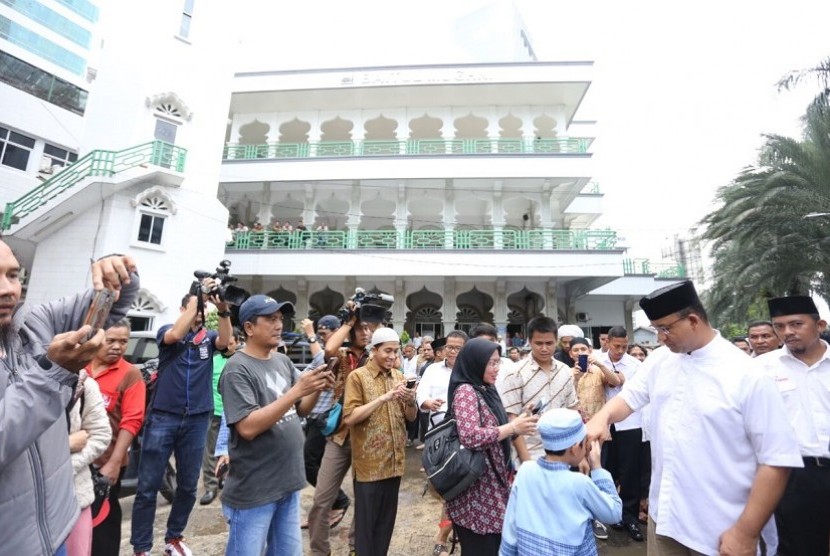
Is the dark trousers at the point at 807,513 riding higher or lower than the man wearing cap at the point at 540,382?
lower

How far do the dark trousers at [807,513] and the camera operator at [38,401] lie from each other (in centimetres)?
354

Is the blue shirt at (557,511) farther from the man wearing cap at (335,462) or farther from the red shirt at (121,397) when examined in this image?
the red shirt at (121,397)

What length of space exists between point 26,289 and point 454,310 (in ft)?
41.2

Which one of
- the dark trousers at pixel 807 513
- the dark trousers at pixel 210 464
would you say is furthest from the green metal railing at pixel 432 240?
the dark trousers at pixel 807 513

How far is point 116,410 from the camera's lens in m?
2.54

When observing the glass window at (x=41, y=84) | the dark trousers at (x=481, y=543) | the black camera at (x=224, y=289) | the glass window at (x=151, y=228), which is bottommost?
the dark trousers at (x=481, y=543)

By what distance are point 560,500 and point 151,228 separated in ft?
40.6

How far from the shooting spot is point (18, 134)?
12867mm

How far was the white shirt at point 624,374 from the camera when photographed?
381 cm

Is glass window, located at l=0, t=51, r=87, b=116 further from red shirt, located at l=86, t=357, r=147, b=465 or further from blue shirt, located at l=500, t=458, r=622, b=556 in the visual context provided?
blue shirt, located at l=500, t=458, r=622, b=556

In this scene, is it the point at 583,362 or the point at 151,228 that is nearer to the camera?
the point at 583,362

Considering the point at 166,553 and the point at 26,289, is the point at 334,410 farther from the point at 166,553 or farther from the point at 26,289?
the point at 26,289

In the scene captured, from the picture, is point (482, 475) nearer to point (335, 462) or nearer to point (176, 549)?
point (335, 462)

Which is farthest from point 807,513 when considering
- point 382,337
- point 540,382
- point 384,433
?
point 382,337
